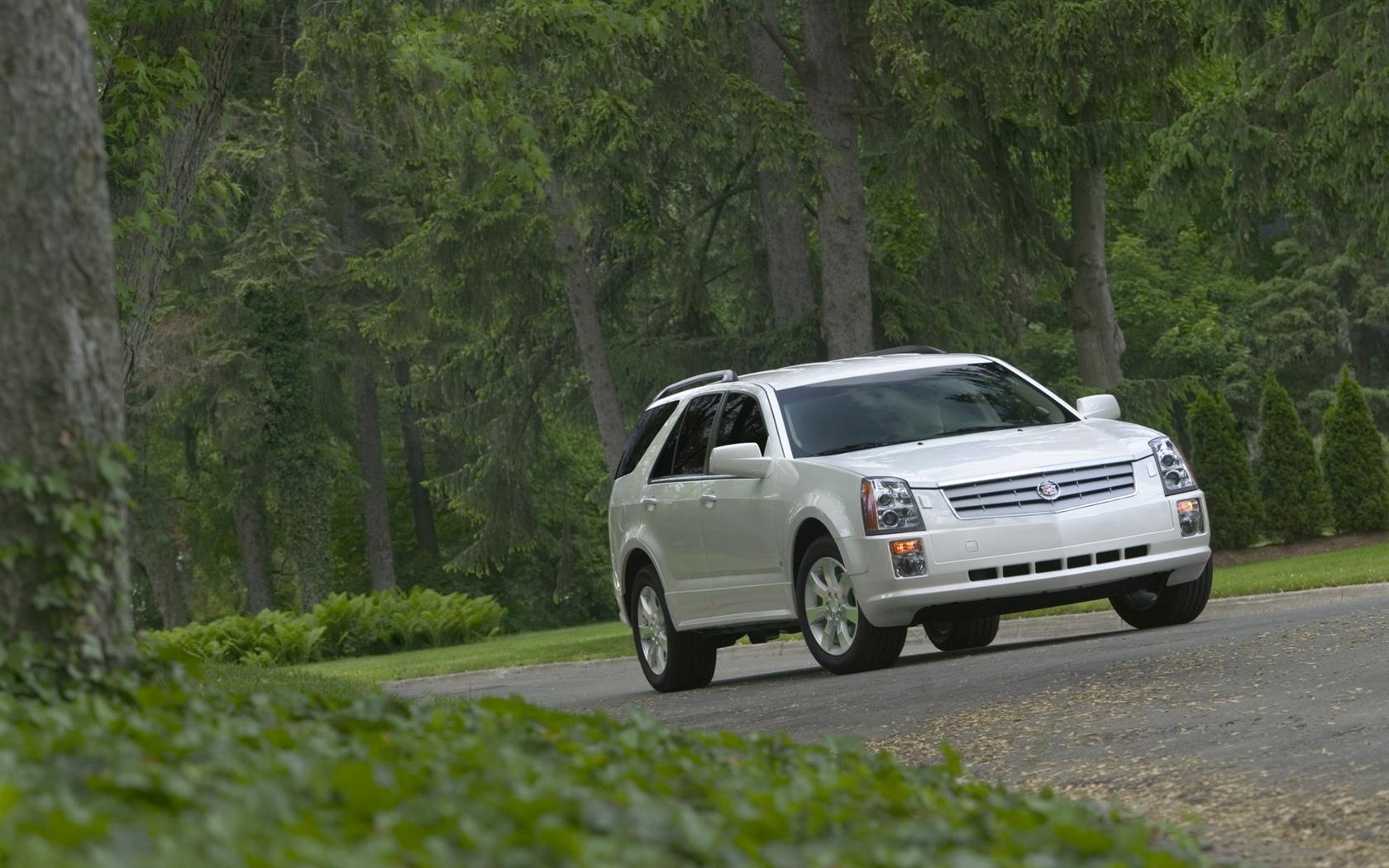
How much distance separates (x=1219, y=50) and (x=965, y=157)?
3.36 meters

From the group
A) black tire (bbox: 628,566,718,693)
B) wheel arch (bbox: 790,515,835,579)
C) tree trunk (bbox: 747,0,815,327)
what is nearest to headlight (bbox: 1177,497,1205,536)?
wheel arch (bbox: 790,515,835,579)

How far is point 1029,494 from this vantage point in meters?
11.5

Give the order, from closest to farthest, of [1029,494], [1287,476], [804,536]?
1. [1029,494]
2. [804,536]
3. [1287,476]

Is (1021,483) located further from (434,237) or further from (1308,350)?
(1308,350)

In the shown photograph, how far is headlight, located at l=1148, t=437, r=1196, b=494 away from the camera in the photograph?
39.2ft

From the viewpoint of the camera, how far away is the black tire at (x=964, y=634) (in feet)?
48.8

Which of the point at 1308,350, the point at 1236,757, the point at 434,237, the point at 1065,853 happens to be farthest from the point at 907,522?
the point at 1308,350

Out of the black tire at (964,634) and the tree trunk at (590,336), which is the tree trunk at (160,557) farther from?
the black tire at (964,634)

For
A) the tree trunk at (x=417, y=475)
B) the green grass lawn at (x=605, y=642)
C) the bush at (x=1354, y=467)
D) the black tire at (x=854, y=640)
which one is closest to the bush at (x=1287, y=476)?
the bush at (x=1354, y=467)

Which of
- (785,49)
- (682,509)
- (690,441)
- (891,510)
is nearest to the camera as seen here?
(891,510)

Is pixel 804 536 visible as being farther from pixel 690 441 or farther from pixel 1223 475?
pixel 1223 475

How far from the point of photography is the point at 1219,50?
24391mm

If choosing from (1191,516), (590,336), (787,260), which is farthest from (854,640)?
(590,336)

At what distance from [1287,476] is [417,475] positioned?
28.5 metres
